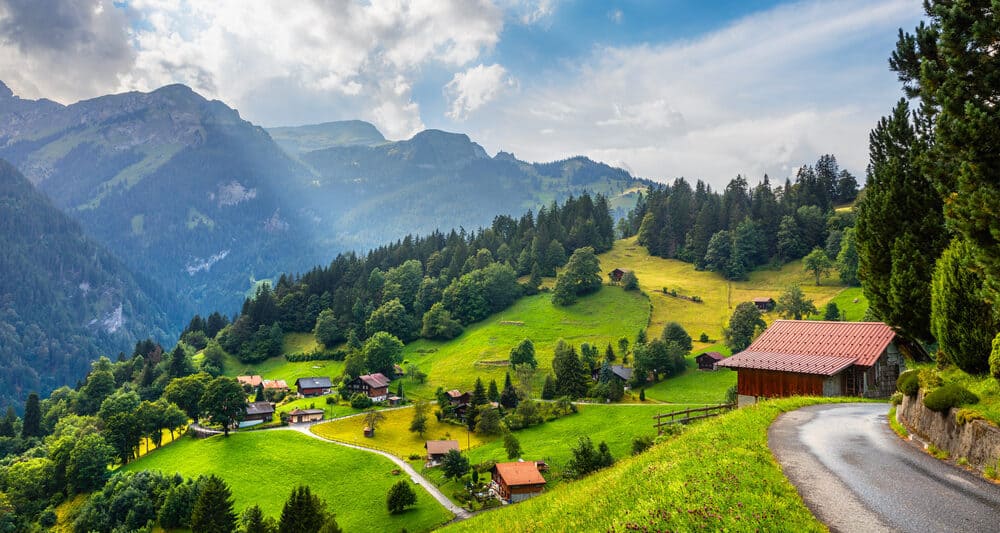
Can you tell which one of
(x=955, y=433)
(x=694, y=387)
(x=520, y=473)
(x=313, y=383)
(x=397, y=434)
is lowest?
(x=397, y=434)

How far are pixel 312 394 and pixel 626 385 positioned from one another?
64898 mm

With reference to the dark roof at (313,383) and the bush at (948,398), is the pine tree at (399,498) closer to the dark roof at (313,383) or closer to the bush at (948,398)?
the bush at (948,398)

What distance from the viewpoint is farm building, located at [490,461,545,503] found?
53.2 m

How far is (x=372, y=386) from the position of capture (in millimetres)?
103188

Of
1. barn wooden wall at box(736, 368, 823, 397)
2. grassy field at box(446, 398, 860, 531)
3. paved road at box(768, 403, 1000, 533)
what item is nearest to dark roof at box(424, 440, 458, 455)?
barn wooden wall at box(736, 368, 823, 397)

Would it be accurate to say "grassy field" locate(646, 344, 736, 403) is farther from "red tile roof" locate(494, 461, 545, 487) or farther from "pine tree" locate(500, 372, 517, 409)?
→ "red tile roof" locate(494, 461, 545, 487)

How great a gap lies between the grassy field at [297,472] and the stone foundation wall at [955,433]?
44.0m

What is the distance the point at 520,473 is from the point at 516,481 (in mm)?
1848

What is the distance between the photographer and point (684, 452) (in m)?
18.3

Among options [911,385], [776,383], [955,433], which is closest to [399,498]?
[776,383]

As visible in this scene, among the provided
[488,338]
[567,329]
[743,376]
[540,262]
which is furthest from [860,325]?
[540,262]

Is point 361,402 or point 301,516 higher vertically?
point 301,516

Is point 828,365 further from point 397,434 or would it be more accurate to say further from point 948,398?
point 397,434

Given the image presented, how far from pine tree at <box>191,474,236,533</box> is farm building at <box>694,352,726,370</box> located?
7264cm
